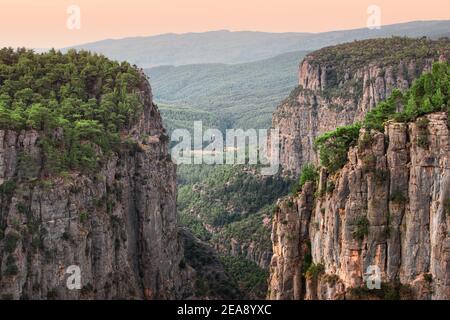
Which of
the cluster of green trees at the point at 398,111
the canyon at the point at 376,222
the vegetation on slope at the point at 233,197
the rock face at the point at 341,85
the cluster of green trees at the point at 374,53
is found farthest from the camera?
the vegetation on slope at the point at 233,197

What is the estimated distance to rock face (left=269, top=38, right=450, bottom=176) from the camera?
167250mm

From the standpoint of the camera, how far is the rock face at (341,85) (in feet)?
549

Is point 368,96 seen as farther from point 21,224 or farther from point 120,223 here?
point 21,224

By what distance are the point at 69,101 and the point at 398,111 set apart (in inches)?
1528

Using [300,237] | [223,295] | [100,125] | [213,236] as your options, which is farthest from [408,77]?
[300,237]

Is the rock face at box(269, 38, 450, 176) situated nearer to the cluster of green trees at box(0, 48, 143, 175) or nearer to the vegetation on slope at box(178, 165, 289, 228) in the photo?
the vegetation on slope at box(178, 165, 289, 228)

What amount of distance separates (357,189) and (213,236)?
327ft

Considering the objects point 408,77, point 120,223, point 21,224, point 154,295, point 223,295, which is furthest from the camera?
point 408,77

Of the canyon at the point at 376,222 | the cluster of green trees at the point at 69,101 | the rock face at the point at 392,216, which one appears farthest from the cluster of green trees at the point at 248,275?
the rock face at the point at 392,216

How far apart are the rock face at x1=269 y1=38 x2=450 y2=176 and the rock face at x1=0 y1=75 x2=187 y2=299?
217 feet

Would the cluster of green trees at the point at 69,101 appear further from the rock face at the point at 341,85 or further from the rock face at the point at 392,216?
the rock face at the point at 341,85

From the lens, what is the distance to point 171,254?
4363 inches

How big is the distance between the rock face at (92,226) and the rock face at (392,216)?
1015 inches

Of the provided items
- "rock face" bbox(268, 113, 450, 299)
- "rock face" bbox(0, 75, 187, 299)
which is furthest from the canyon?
"rock face" bbox(0, 75, 187, 299)
